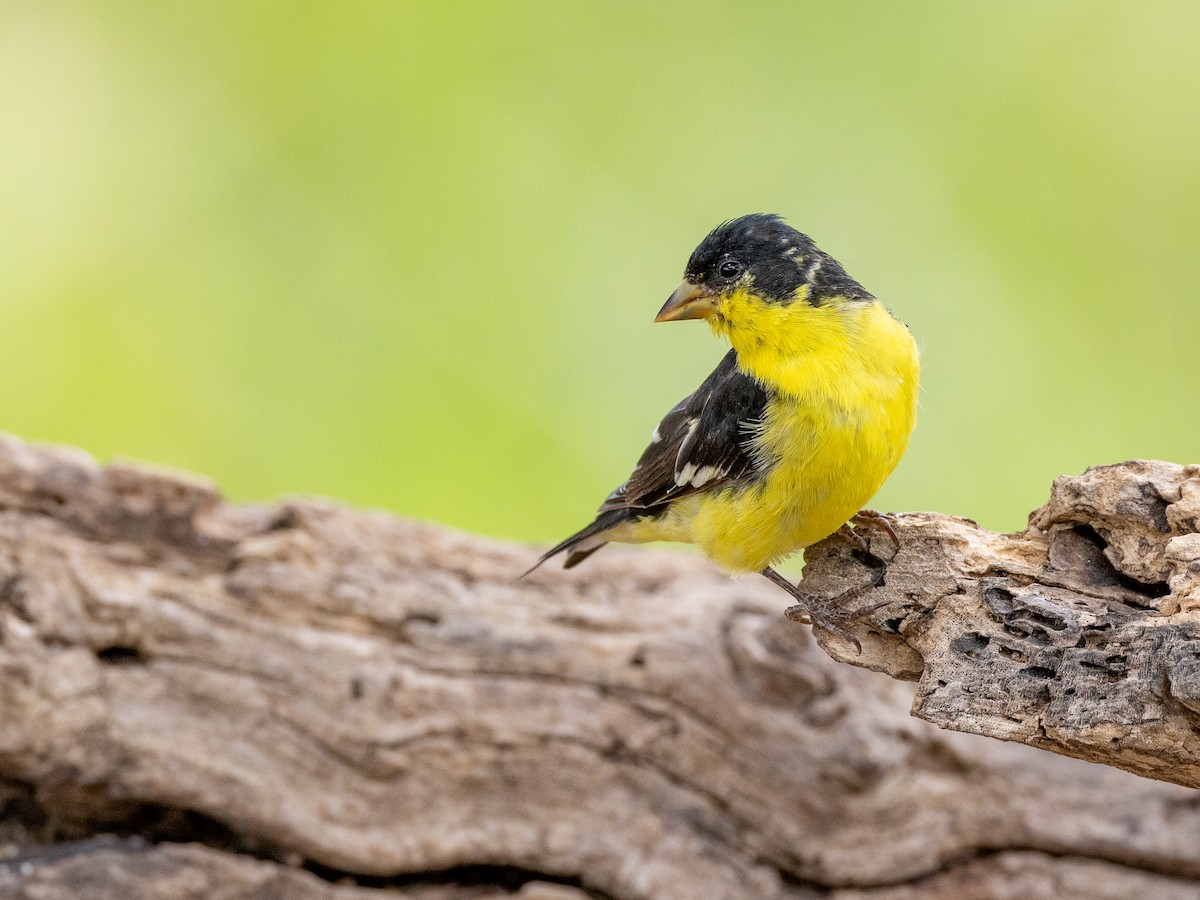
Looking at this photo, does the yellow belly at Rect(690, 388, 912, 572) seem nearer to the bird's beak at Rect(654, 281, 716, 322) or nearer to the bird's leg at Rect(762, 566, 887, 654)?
the bird's leg at Rect(762, 566, 887, 654)

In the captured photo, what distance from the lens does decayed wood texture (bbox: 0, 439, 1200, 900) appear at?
437cm

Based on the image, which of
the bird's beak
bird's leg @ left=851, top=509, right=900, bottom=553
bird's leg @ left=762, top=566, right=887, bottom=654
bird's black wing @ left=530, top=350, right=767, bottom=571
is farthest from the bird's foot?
the bird's beak

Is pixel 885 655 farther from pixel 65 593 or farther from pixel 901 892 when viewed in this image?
pixel 65 593

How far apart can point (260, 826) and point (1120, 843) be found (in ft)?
10.5

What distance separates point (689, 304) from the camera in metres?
4.52

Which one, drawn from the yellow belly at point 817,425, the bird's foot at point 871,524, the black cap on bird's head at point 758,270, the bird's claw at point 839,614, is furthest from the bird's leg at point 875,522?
the black cap on bird's head at point 758,270

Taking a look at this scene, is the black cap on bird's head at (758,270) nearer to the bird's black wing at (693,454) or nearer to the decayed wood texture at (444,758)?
the bird's black wing at (693,454)

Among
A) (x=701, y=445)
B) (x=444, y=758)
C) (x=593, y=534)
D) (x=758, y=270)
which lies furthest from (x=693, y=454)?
(x=444, y=758)

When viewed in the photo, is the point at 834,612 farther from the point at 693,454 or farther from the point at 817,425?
the point at 693,454

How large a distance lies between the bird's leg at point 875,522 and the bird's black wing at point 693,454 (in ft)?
1.49

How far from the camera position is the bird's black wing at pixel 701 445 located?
430 centimetres

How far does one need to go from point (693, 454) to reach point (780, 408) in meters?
0.53

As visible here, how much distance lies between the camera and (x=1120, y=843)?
14.8 feet

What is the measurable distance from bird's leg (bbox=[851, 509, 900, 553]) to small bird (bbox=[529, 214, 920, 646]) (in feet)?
0.10
